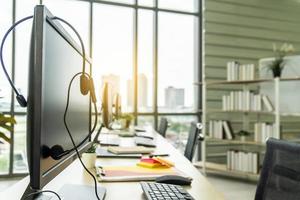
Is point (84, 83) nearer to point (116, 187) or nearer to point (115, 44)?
point (116, 187)

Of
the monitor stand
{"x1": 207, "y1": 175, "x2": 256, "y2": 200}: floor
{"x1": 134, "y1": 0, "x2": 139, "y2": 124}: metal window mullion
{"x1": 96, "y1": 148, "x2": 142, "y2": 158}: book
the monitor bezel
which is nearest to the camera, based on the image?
the monitor bezel

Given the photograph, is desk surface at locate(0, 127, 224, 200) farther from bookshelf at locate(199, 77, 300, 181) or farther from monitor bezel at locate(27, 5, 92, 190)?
bookshelf at locate(199, 77, 300, 181)

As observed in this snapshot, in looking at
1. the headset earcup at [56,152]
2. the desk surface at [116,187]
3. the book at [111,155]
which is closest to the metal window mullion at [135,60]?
the book at [111,155]

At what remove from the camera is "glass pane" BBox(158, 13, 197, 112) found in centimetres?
533

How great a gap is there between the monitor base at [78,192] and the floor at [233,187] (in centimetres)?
276

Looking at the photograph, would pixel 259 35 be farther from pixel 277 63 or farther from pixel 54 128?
pixel 54 128

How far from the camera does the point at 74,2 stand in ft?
15.6

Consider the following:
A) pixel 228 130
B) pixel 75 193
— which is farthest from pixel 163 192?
pixel 228 130

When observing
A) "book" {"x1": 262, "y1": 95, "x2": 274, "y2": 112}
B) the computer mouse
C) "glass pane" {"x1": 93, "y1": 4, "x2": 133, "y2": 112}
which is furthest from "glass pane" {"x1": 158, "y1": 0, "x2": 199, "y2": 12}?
the computer mouse

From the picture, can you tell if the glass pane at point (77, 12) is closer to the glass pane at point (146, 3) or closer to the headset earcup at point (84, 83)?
the glass pane at point (146, 3)

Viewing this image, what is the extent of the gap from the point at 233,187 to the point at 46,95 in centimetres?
382

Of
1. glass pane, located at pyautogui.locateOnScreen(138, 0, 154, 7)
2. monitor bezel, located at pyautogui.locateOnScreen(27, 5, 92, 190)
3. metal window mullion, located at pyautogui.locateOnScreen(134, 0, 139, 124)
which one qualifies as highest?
glass pane, located at pyautogui.locateOnScreen(138, 0, 154, 7)

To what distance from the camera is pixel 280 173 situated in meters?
1.17

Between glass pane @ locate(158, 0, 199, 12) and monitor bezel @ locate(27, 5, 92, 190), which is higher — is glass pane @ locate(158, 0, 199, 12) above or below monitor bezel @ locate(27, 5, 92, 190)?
above
